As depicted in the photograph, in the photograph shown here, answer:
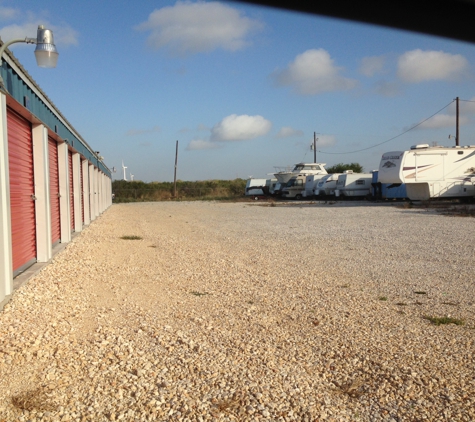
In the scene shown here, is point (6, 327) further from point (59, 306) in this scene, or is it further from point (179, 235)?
point (179, 235)

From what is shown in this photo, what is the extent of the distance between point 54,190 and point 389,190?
23819 mm

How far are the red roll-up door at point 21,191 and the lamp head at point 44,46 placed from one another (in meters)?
1.37

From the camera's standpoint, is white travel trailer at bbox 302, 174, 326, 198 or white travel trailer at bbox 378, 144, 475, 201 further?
white travel trailer at bbox 302, 174, 326, 198

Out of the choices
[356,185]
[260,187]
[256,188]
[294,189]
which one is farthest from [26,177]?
[260,187]

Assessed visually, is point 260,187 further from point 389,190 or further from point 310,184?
point 389,190

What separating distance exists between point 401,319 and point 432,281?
2332 millimetres

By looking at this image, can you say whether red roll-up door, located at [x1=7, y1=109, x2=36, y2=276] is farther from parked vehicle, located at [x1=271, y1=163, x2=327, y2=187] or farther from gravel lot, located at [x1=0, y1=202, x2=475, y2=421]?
parked vehicle, located at [x1=271, y1=163, x2=327, y2=187]

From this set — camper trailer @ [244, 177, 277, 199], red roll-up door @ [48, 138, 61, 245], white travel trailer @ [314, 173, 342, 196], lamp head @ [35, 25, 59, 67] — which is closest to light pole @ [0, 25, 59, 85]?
lamp head @ [35, 25, 59, 67]

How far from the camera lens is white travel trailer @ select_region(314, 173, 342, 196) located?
3934cm

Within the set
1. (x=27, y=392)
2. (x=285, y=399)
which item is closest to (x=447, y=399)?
(x=285, y=399)

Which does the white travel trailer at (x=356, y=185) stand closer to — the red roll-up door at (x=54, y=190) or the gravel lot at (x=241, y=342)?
the red roll-up door at (x=54, y=190)

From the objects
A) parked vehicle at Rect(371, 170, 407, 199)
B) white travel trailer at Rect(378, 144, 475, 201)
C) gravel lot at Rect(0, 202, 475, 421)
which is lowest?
gravel lot at Rect(0, 202, 475, 421)

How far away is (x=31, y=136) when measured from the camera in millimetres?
9258

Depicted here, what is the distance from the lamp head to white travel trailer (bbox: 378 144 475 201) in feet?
71.0
